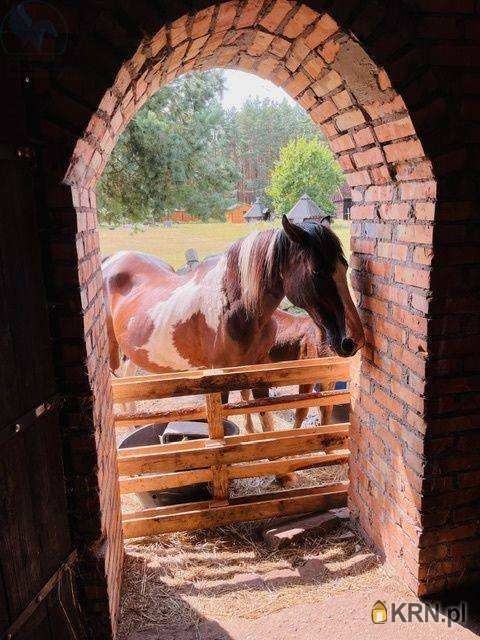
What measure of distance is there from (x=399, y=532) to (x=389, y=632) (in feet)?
1.65

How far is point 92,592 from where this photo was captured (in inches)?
84.0

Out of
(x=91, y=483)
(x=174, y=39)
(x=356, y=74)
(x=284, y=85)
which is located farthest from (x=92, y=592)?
(x=284, y=85)

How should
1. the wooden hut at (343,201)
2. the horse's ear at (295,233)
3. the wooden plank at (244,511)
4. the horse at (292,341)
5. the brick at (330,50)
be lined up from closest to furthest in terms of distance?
the brick at (330,50) < the horse's ear at (295,233) < the wooden plank at (244,511) < the horse at (292,341) < the wooden hut at (343,201)

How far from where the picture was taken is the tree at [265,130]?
26.7 meters

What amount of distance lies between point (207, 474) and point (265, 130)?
103 feet

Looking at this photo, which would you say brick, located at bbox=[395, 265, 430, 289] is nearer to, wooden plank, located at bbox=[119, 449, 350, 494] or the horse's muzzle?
the horse's muzzle

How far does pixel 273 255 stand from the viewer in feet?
10.9

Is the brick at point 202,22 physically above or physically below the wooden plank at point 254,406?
above

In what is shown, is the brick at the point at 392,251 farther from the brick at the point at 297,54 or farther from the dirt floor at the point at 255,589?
the dirt floor at the point at 255,589

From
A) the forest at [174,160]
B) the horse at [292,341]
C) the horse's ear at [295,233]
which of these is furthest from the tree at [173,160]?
the horse's ear at [295,233]

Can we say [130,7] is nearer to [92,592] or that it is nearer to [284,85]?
[284,85]

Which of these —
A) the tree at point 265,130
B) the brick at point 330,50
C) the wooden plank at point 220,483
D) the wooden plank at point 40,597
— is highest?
the tree at point 265,130

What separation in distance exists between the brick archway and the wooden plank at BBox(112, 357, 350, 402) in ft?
1.22

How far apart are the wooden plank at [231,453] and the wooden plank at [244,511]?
373 millimetres
